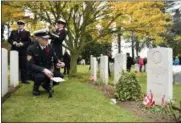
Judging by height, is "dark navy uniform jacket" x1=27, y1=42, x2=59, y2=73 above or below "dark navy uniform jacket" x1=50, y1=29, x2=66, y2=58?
below

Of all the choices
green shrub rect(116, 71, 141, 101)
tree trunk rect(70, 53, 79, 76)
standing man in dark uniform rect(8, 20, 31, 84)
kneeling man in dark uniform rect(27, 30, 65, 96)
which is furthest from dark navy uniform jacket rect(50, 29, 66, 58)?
tree trunk rect(70, 53, 79, 76)

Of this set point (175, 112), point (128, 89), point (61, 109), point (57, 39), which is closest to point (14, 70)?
point (57, 39)

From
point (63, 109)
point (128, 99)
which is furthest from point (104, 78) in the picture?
point (63, 109)

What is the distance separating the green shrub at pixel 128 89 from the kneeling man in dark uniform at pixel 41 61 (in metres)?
1.72

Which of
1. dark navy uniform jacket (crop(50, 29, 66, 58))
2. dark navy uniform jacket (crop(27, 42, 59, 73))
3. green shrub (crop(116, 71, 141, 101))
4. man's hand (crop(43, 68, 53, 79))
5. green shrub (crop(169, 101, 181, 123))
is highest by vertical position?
dark navy uniform jacket (crop(50, 29, 66, 58))

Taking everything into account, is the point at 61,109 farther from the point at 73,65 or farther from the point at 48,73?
the point at 73,65

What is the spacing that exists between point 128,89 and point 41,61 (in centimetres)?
231

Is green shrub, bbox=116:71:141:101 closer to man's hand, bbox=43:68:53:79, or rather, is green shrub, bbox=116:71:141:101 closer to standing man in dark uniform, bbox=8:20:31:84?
man's hand, bbox=43:68:53:79

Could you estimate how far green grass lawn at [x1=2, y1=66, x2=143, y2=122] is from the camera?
7.36 meters

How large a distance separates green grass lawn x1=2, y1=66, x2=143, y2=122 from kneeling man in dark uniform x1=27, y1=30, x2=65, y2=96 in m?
0.39

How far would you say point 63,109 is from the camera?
8.18 meters

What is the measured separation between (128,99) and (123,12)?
7.77 m

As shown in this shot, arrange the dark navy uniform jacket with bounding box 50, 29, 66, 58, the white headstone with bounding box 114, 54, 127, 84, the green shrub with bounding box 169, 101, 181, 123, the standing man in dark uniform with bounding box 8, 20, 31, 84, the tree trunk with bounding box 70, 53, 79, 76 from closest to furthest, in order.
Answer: the green shrub with bounding box 169, 101, 181, 123 → the dark navy uniform jacket with bounding box 50, 29, 66, 58 → the standing man in dark uniform with bounding box 8, 20, 31, 84 → the white headstone with bounding box 114, 54, 127, 84 → the tree trunk with bounding box 70, 53, 79, 76

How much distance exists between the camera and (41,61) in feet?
32.4
